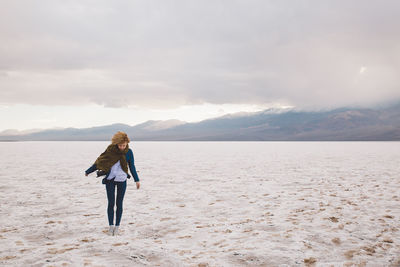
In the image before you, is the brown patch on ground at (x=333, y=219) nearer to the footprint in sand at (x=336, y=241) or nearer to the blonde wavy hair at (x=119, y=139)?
the footprint in sand at (x=336, y=241)

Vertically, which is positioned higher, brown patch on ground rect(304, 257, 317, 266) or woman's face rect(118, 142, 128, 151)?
woman's face rect(118, 142, 128, 151)

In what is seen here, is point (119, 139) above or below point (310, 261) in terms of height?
above

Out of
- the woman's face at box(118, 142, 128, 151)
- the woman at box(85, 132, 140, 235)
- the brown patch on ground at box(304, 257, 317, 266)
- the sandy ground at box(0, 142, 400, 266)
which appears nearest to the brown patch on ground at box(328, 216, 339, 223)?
the sandy ground at box(0, 142, 400, 266)

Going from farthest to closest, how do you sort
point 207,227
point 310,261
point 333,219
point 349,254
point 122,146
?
point 333,219
point 207,227
point 122,146
point 349,254
point 310,261

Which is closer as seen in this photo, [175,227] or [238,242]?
[238,242]

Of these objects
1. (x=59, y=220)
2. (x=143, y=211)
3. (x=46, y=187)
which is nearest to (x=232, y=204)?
(x=143, y=211)

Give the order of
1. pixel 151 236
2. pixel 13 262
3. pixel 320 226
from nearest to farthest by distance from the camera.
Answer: pixel 13 262 → pixel 151 236 → pixel 320 226

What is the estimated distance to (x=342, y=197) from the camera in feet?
36.9

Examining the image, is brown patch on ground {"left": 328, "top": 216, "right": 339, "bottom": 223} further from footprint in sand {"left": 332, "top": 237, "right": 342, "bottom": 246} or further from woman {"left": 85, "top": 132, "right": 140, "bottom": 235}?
woman {"left": 85, "top": 132, "right": 140, "bottom": 235}

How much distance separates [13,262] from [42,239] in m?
1.30

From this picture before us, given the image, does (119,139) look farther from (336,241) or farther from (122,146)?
(336,241)

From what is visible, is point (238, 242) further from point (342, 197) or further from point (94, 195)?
point (94, 195)

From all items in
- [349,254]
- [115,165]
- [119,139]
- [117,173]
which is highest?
[119,139]

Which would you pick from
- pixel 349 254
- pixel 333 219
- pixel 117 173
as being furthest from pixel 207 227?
pixel 333 219
